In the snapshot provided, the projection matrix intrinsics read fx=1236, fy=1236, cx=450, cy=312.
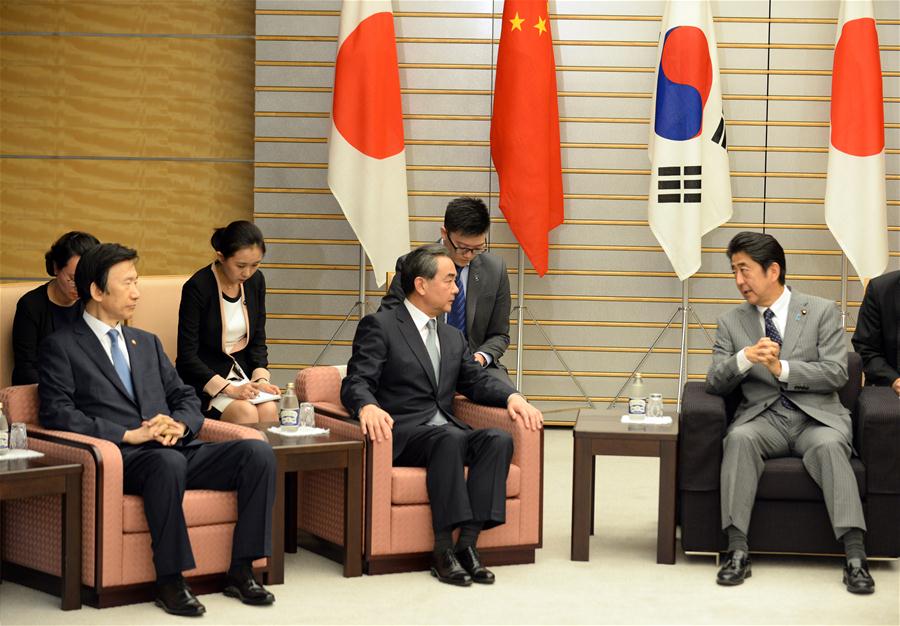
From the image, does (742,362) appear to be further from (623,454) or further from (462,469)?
(462,469)

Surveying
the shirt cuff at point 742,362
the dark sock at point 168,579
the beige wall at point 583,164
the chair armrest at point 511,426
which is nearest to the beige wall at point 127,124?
the beige wall at point 583,164


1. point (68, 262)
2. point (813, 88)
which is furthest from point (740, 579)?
point (813, 88)

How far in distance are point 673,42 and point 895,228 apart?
1768mm

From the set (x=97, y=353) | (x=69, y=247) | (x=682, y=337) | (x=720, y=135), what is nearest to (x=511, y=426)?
(x=97, y=353)

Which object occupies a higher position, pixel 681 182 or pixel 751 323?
pixel 681 182

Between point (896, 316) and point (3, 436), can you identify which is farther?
point (896, 316)

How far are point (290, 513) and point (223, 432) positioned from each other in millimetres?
552

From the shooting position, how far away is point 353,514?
4383 millimetres

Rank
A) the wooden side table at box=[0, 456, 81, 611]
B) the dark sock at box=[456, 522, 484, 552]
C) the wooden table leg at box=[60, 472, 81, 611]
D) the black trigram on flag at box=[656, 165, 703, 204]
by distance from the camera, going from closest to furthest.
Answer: the wooden side table at box=[0, 456, 81, 611]
the wooden table leg at box=[60, 472, 81, 611]
the dark sock at box=[456, 522, 484, 552]
the black trigram on flag at box=[656, 165, 703, 204]

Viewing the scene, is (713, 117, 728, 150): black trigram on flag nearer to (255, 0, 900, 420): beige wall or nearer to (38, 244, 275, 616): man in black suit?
(255, 0, 900, 420): beige wall

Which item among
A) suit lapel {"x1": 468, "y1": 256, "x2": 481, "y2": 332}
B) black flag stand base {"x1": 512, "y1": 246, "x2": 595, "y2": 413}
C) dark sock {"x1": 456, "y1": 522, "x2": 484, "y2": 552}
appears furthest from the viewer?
black flag stand base {"x1": 512, "y1": 246, "x2": 595, "y2": 413}

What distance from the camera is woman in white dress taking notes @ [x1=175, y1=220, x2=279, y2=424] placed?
5.07 metres

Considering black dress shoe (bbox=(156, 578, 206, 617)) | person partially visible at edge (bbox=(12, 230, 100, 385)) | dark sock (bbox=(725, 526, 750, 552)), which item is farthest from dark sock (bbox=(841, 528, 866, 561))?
person partially visible at edge (bbox=(12, 230, 100, 385))

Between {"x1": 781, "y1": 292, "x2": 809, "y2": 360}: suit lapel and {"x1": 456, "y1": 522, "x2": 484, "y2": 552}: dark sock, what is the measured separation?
1374 mm
